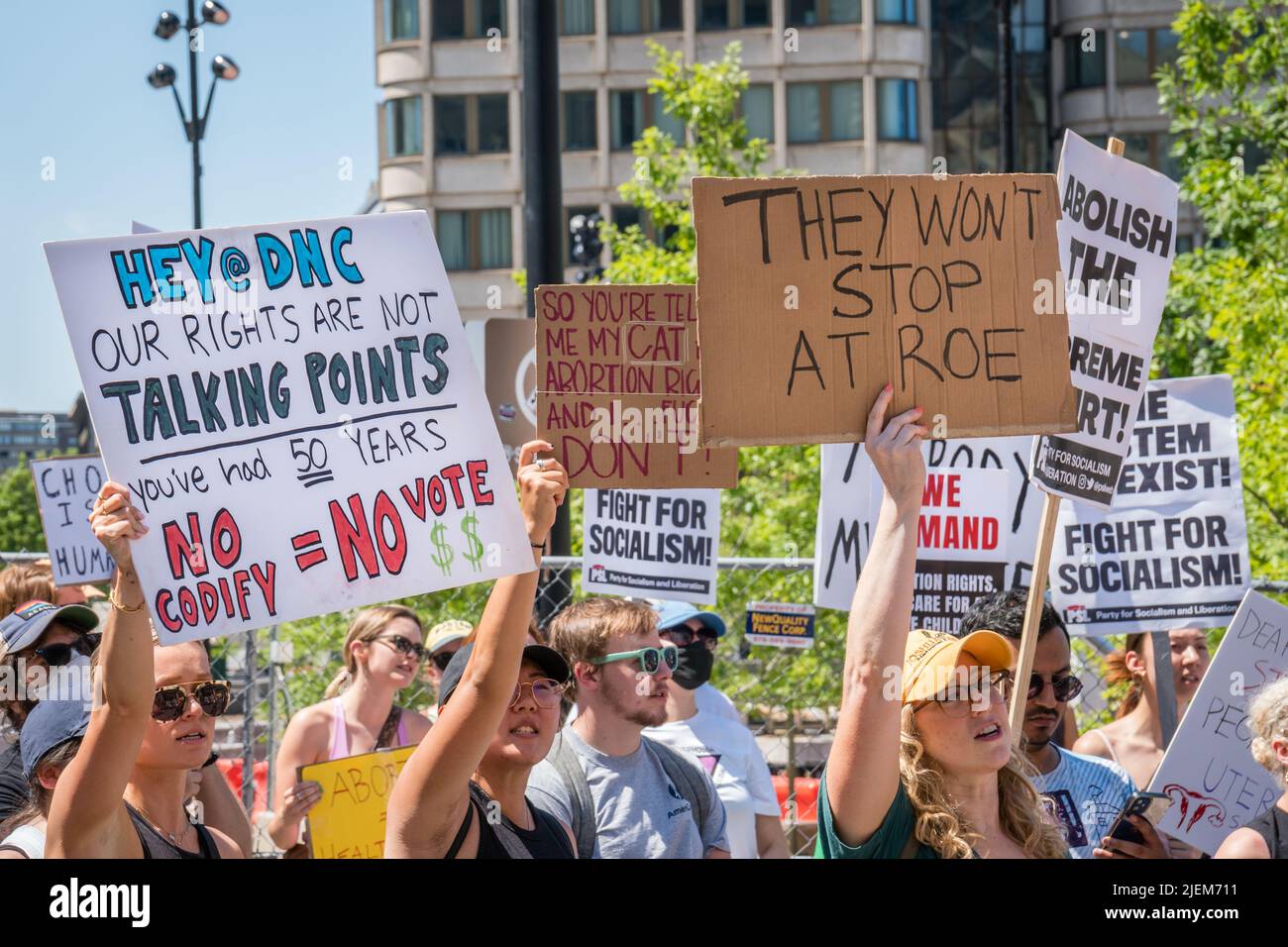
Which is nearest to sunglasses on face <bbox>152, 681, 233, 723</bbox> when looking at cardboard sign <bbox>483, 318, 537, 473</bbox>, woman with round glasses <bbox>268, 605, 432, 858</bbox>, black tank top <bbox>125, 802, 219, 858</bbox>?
black tank top <bbox>125, 802, 219, 858</bbox>

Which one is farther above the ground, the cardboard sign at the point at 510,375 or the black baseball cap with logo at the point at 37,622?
the cardboard sign at the point at 510,375

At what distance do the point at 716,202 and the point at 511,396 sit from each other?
4086 mm

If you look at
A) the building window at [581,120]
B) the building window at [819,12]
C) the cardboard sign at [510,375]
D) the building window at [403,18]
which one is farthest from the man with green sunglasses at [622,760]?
the building window at [403,18]

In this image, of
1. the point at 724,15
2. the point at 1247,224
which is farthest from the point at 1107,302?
the point at 724,15

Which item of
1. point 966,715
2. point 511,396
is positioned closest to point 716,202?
point 966,715

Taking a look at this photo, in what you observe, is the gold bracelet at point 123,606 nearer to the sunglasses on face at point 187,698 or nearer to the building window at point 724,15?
the sunglasses on face at point 187,698

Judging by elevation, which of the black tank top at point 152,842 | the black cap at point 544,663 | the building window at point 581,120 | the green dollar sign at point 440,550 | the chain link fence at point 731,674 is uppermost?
the building window at point 581,120

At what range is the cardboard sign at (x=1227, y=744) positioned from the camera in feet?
15.8

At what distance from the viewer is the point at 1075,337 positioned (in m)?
4.72

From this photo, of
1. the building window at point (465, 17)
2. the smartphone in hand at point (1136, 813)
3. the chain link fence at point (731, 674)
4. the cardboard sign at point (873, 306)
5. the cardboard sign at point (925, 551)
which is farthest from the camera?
the building window at point (465, 17)

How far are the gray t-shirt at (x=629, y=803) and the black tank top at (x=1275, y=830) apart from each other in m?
1.53

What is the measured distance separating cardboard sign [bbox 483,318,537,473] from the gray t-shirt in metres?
2.94

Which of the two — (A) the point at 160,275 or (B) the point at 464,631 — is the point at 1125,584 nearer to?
(B) the point at 464,631
